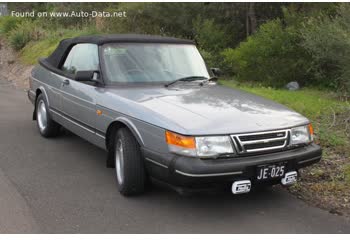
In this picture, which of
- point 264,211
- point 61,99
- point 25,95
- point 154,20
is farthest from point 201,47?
point 264,211

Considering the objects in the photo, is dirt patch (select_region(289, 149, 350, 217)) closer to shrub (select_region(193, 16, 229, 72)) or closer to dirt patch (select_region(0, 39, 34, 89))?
shrub (select_region(193, 16, 229, 72))

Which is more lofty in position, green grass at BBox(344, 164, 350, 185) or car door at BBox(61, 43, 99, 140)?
car door at BBox(61, 43, 99, 140)

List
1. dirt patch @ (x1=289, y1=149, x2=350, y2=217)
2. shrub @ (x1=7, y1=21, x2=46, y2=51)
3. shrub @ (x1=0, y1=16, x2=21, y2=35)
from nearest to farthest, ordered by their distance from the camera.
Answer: dirt patch @ (x1=289, y1=149, x2=350, y2=217) → shrub @ (x1=7, y1=21, x2=46, y2=51) → shrub @ (x1=0, y1=16, x2=21, y2=35)

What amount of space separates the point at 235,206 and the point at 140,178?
938 millimetres

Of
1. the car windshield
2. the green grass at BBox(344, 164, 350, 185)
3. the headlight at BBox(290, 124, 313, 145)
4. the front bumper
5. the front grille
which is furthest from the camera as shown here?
the car windshield

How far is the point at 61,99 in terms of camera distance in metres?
5.84

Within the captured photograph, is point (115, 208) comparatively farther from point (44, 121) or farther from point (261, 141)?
point (44, 121)

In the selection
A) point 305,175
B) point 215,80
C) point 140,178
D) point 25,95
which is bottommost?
point 25,95

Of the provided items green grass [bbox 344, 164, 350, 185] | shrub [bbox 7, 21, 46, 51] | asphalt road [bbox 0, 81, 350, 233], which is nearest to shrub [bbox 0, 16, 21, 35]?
shrub [bbox 7, 21, 46, 51]

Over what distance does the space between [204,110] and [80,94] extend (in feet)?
6.09

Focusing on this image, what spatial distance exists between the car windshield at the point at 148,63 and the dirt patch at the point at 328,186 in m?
1.70

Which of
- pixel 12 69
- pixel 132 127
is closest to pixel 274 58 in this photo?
pixel 132 127

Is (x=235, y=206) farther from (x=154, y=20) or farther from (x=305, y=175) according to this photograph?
(x=154, y=20)

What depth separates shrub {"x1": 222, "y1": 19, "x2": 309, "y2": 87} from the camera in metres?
9.99
